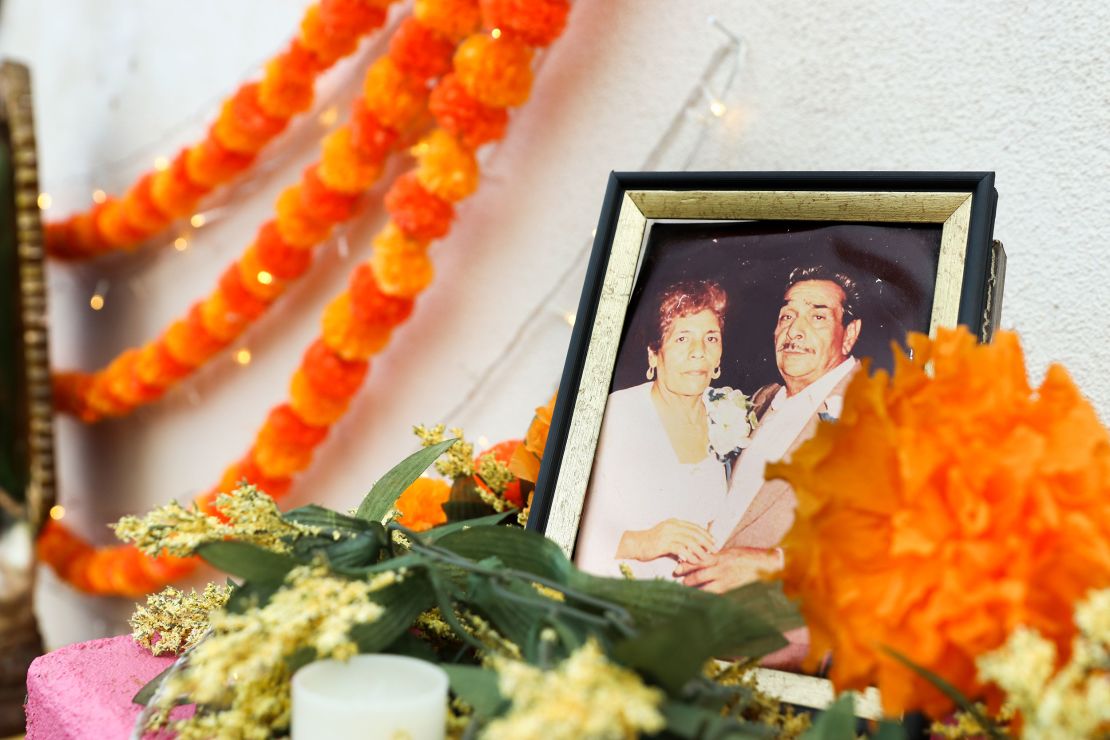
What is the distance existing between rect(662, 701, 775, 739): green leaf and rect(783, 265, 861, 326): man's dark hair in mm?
293

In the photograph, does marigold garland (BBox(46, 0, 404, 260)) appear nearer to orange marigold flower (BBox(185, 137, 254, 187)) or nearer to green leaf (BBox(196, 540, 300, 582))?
orange marigold flower (BBox(185, 137, 254, 187))

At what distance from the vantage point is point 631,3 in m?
0.90

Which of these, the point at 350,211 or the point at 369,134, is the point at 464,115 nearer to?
the point at 369,134

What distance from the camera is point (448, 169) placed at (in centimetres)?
95

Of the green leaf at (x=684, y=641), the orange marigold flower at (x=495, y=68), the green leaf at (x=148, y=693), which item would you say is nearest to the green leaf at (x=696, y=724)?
the green leaf at (x=684, y=641)

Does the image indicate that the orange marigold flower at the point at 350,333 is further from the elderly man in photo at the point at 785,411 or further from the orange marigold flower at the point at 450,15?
the elderly man in photo at the point at 785,411

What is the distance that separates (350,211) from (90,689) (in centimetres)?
73

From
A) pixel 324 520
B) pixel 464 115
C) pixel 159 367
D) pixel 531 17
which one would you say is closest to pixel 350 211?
pixel 464 115

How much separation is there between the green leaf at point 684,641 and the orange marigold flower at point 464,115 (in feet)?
2.20

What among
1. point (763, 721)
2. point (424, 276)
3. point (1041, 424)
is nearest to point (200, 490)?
point (424, 276)

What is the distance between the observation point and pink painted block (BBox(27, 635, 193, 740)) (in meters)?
0.48

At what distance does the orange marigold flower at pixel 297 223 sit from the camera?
114 cm

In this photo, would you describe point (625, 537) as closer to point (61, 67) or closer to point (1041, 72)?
point (1041, 72)

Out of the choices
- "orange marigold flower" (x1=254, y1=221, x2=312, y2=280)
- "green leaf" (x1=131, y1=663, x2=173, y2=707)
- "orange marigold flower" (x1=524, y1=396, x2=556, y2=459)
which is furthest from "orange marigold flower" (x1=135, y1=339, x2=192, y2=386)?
"green leaf" (x1=131, y1=663, x2=173, y2=707)
